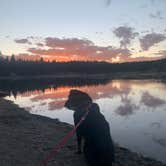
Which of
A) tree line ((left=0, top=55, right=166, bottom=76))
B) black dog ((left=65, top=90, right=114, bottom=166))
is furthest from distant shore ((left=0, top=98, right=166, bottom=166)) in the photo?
tree line ((left=0, top=55, right=166, bottom=76))

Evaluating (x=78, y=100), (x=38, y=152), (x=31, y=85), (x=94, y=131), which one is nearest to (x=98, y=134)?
(x=94, y=131)

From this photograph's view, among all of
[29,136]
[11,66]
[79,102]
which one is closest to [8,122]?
[29,136]

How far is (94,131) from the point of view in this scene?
6.75 metres

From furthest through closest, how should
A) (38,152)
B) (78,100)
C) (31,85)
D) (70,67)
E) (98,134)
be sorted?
(70,67)
(31,85)
(38,152)
(78,100)
(98,134)

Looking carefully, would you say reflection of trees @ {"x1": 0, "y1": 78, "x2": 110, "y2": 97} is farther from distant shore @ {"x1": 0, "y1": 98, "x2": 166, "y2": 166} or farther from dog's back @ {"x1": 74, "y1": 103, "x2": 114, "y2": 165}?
dog's back @ {"x1": 74, "y1": 103, "x2": 114, "y2": 165}

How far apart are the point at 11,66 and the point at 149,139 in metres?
136

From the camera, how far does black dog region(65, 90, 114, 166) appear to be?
6.66 m

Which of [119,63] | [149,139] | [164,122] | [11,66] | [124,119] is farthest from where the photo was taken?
[119,63]

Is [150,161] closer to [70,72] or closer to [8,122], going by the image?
[8,122]

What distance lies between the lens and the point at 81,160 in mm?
8664

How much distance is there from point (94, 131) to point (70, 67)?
164 meters

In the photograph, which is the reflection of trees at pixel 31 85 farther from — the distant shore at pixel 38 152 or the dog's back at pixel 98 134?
the dog's back at pixel 98 134

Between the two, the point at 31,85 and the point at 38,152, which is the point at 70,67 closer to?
the point at 31,85

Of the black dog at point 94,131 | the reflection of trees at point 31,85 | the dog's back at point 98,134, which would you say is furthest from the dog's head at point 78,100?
the reflection of trees at point 31,85
